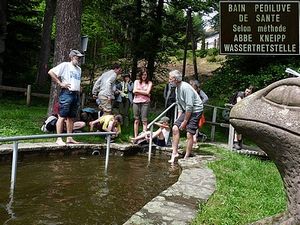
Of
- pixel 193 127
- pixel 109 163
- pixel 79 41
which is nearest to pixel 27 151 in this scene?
pixel 109 163

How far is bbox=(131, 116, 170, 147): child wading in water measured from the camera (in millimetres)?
9250

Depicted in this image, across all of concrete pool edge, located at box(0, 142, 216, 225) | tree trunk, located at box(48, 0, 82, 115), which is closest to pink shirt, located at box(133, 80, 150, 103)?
concrete pool edge, located at box(0, 142, 216, 225)

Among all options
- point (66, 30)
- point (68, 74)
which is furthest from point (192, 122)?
point (66, 30)

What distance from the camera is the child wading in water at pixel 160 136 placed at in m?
9.25

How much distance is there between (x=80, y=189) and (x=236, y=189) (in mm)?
1970

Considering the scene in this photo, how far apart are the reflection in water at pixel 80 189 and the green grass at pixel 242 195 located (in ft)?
2.80

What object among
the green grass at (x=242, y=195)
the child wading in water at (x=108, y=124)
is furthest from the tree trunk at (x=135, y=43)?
the green grass at (x=242, y=195)

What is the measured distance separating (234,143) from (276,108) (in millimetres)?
7479

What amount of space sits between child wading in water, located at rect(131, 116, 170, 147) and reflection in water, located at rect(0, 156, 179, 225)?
90 centimetres

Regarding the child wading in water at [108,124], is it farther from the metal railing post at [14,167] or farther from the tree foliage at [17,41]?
the tree foliage at [17,41]

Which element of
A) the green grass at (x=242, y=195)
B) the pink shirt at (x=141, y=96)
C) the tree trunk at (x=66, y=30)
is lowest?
the green grass at (x=242, y=195)

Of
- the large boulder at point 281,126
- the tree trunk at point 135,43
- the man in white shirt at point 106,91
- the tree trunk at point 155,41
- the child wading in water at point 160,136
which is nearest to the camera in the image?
the large boulder at point 281,126

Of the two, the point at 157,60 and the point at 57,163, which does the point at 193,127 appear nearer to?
the point at 57,163

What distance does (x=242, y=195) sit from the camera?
5.31 metres
